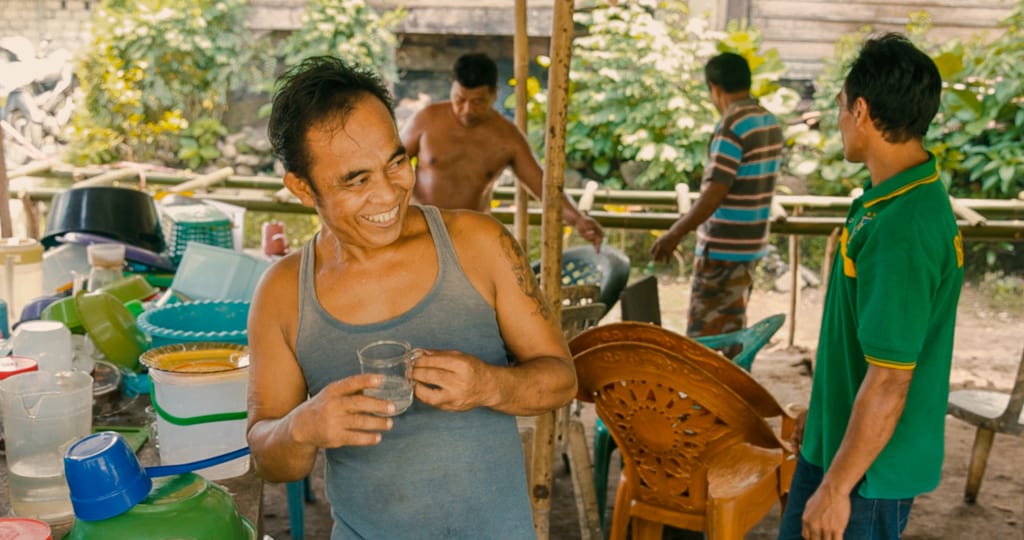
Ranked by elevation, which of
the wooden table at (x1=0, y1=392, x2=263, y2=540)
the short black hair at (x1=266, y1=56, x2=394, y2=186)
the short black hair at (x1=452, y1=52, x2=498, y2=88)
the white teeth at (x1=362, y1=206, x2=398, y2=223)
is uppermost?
the short black hair at (x1=266, y1=56, x2=394, y2=186)

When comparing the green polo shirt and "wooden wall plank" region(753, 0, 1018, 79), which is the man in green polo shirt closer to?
the green polo shirt

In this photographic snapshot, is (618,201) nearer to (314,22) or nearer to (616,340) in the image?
(616,340)

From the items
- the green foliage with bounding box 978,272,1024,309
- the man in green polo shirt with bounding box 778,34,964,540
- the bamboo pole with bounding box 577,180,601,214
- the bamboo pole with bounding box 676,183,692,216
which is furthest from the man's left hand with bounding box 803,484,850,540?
the green foliage with bounding box 978,272,1024,309

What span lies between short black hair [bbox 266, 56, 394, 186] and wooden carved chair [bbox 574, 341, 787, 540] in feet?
4.01

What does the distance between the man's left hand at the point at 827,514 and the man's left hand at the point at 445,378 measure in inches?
36.7

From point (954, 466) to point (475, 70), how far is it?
3182mm

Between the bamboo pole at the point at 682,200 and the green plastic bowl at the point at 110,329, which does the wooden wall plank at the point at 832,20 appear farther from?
the green plastic bowl at the point at 110,329

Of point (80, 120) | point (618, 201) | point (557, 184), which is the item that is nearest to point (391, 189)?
point (557, 184)

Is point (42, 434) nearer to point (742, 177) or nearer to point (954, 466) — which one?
point (742, 177)

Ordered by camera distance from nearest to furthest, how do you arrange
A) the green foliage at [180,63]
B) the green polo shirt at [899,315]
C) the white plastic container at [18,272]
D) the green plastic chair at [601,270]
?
the green polo shirt at [899,315] < the white plastic container at [18,272] < the green plastic chair at [601,270] < the green foliage at [180,63]

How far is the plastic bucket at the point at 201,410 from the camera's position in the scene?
194 centimetres

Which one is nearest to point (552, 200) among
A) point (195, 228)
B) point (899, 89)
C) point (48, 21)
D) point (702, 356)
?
point (702, 356)

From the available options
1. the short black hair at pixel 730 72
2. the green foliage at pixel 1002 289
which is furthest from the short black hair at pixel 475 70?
the green foliage at pixel 1002 289

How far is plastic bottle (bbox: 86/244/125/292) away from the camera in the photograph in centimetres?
312
